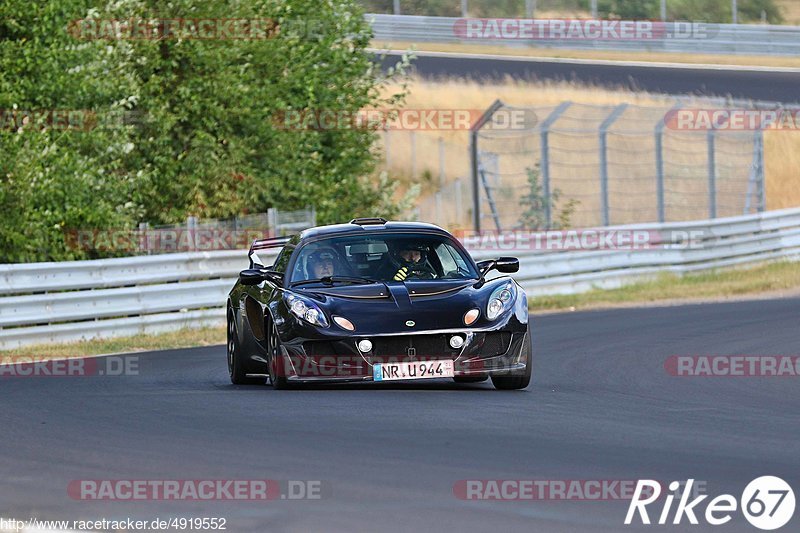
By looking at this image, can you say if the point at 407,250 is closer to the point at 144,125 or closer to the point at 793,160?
the point at 144,125

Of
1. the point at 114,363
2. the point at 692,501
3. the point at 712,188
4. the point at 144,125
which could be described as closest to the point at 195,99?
the point at 144,125

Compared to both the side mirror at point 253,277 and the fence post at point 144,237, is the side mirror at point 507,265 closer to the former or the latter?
the side mirror at point 253,277

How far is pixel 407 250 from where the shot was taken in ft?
39.9

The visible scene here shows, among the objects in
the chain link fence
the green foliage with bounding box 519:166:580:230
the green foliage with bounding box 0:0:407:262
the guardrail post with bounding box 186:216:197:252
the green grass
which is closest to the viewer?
the green foliage with bounding box 0:0:407:262

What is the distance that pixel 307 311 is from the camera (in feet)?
36.4

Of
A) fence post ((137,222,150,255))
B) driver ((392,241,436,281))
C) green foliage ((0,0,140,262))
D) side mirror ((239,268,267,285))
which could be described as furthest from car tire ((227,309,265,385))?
fence post ((137,222,150,255))

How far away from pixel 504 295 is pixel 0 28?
14084 mm

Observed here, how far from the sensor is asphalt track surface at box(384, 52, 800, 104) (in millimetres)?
41969

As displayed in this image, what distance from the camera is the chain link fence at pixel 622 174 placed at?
91.2 feet

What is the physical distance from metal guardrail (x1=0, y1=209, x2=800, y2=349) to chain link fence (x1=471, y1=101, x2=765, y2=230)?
102 centimetres

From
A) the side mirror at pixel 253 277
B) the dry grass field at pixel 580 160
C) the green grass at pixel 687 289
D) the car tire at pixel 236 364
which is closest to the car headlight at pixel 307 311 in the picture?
the side mirror at pixel 253 277

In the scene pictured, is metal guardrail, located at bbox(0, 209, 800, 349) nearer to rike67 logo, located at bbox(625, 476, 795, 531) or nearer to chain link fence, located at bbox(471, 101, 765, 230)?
chain link fence, located at bbox(471, 101, 765, 230)

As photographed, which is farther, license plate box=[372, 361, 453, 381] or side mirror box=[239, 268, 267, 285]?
side mirror box=[239, 268, 267, 285]

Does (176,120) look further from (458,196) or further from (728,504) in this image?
(728,504)
